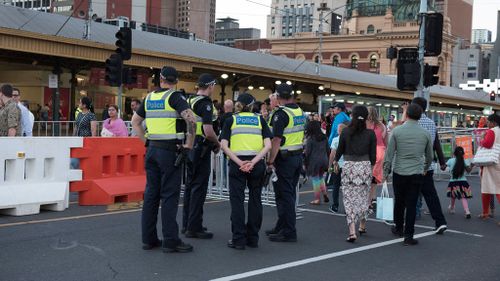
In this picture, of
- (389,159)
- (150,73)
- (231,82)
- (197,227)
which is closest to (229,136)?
(197,227)

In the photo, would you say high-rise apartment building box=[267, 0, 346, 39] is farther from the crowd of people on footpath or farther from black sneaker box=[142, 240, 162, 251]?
black sneaker box=[142, 240, 162, 251]

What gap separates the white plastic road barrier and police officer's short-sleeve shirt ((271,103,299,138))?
4066mm

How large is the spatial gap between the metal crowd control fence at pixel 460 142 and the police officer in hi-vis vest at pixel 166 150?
12.8m

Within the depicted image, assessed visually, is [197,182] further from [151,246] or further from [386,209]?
[386,209]

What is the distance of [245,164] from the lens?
25.2 feet

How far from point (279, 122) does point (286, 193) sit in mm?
947

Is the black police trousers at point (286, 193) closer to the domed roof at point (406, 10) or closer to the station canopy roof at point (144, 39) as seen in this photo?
the station canopy roof at point (144, 39)

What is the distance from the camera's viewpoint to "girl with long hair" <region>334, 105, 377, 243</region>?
27.4ft

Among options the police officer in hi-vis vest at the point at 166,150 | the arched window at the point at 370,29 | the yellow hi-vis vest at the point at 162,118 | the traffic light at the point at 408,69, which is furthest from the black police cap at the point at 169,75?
the arched window at the point at 370,29

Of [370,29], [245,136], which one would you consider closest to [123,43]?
[245,136]

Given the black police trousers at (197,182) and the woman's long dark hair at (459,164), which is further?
the woman's long dark hair at (459,164)

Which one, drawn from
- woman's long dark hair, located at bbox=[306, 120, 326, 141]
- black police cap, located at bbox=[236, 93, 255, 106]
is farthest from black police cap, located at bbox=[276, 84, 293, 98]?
woman's long dark hair, located at bbox=[306, 120, 326, 141]

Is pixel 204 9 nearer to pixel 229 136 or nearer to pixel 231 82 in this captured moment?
pixel 231 82

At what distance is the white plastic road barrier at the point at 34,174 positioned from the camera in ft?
31.5
